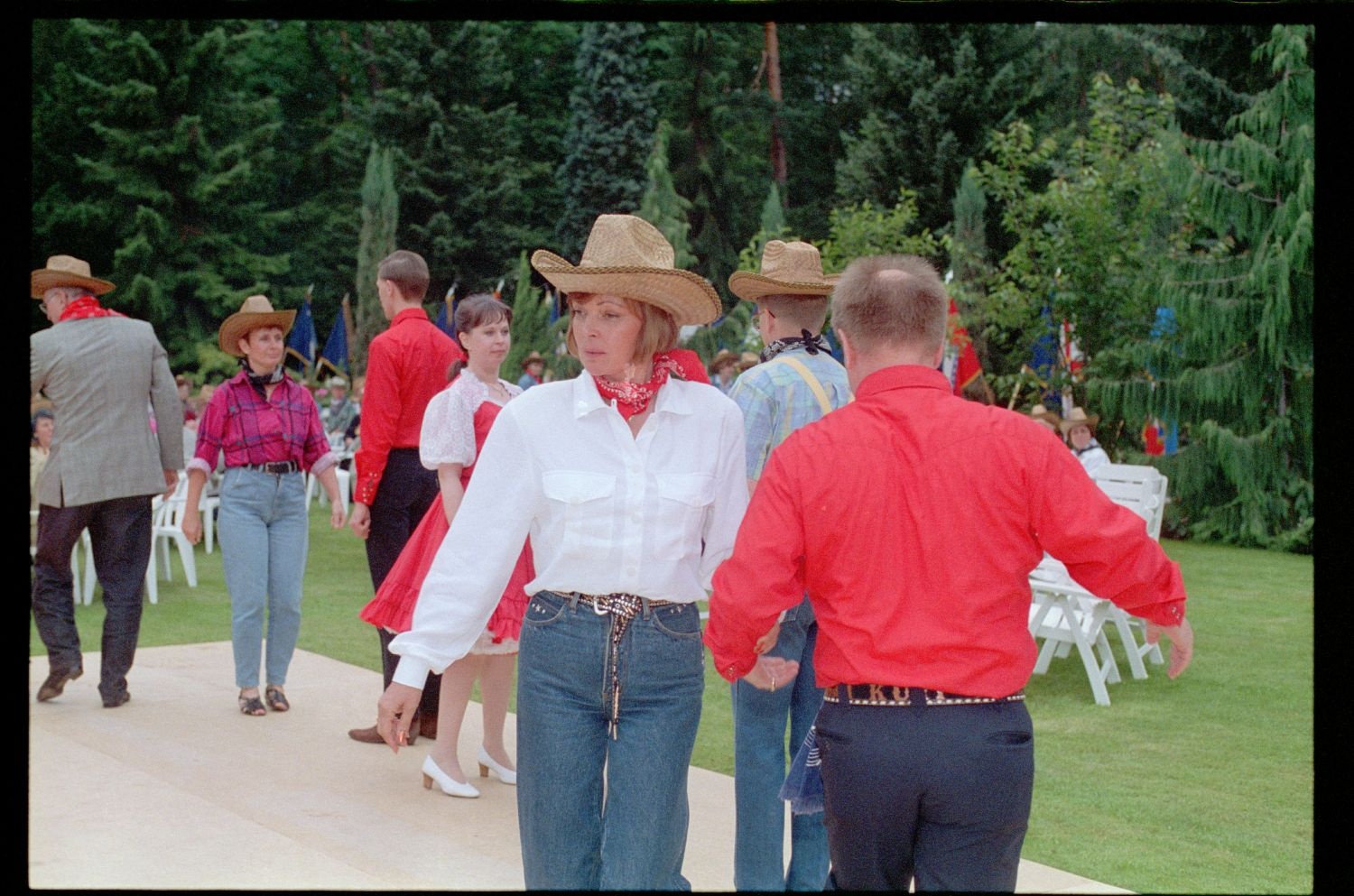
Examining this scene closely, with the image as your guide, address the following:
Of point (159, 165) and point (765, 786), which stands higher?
point (159, 165)

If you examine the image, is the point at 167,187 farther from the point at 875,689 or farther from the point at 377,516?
the point at 875,689

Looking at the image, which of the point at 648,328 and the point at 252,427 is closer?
the point at 648,328

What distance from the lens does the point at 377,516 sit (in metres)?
6.73

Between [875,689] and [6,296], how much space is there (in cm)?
189

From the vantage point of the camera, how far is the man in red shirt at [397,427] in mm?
6602

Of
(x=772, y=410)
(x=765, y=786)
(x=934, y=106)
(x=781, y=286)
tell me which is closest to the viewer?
(x=765, y=786)

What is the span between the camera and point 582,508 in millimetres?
3375

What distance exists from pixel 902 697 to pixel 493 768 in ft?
11.3

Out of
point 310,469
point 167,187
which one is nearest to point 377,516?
point 310,469

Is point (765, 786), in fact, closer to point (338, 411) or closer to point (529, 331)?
point (338, 411)

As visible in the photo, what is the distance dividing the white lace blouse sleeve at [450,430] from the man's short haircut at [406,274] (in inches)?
42.5

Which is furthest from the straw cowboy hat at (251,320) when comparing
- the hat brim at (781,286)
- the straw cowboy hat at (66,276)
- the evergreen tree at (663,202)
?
the evergreen tree at (663,202)

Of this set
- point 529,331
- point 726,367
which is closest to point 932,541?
point 726,367

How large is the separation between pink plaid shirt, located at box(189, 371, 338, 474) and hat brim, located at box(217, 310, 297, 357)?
0.72 ft
